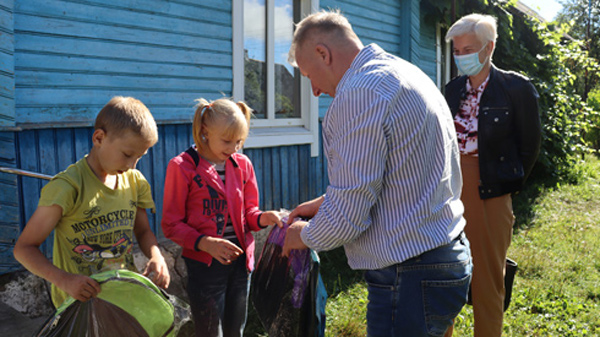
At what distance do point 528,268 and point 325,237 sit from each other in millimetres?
4623

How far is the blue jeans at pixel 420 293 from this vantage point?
6.38ft

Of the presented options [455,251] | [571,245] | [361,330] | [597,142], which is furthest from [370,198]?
[597,142]

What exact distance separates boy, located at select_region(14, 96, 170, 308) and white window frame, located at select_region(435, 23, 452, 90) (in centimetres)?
881

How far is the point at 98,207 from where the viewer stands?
2207 millimetres

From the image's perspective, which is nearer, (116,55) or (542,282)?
(116,55)

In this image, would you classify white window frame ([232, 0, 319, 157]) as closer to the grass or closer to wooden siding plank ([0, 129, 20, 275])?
the grass

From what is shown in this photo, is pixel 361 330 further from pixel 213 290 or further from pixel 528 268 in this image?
pixel 528 268

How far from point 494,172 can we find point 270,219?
1.55 m

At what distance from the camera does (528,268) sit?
5848 millimetres

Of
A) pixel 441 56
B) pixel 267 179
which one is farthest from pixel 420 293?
pixel 441 56

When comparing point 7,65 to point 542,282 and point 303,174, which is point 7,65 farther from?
point 542,282

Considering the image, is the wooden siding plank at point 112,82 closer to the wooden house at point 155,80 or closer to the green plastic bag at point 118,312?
the wooden house at point 155,80

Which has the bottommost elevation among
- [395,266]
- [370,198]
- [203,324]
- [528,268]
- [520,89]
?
[528,268]

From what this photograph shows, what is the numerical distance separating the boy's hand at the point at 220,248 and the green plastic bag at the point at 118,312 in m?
0.60
